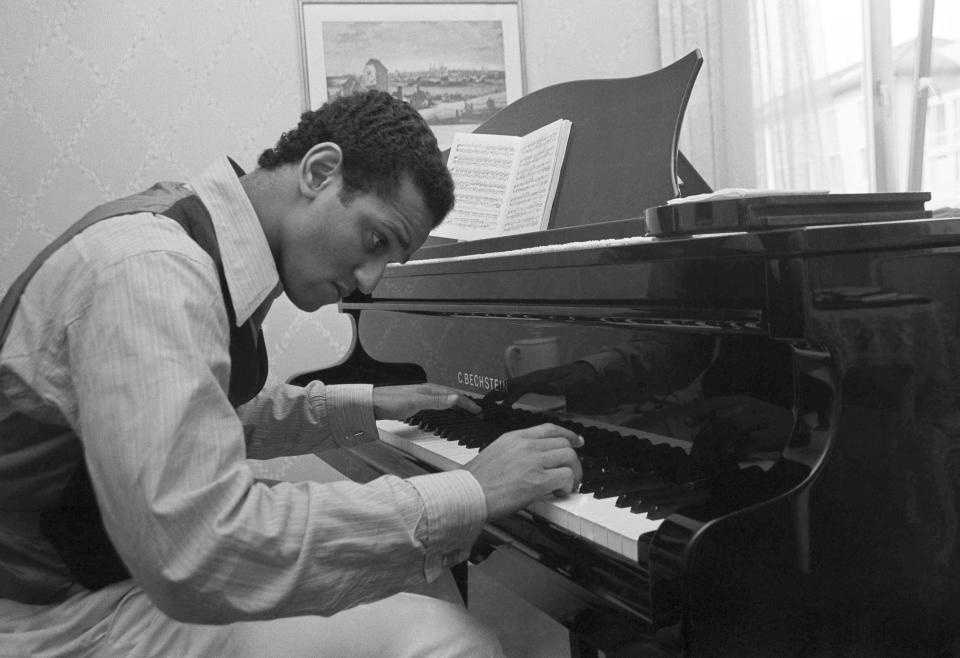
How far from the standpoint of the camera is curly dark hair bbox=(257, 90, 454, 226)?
1199 mm

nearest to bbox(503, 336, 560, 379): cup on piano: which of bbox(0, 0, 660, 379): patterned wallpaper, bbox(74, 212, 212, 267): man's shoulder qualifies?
bbox(74, 212, 212, 267): man's shoulder

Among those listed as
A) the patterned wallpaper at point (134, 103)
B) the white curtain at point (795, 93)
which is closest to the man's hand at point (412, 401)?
the patterned wallpaper at point (134, 103)

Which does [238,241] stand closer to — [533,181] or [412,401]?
[412,401]

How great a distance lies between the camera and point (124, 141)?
3.49 m

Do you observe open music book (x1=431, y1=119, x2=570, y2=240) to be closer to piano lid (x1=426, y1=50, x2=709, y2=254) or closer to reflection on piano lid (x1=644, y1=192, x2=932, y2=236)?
piano lid (x1=426, y1=50, x2=709, y2=254)

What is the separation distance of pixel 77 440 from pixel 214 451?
280mm

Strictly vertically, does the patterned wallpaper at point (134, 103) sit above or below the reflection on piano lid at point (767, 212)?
above

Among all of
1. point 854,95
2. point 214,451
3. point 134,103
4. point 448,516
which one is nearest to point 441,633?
point 448,516

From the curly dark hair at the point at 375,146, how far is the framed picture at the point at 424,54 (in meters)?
2.51

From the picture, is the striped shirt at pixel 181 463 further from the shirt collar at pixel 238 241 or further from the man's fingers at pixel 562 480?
the man's fingers at pixel 562 480

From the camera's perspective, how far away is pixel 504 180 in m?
2.20

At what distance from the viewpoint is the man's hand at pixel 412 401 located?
1.79 metres

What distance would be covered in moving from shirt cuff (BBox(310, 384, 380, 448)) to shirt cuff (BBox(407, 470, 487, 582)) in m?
0.75

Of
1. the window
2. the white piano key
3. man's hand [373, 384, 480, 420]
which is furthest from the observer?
the window
